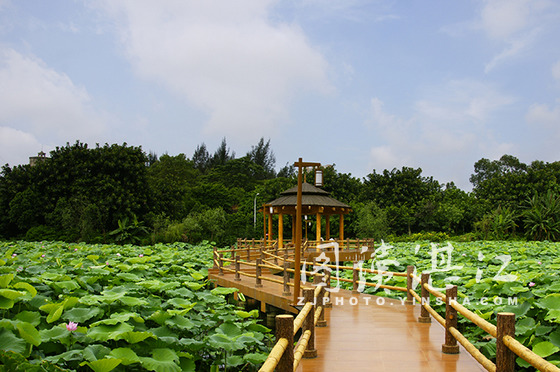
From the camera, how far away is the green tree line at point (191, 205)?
83.5ft

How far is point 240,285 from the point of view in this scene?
10773mm

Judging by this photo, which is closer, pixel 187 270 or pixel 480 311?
pixel 480 311

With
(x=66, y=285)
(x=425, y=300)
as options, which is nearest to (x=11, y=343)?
(x=66, y=285)

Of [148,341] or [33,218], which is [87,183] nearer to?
[33,218]

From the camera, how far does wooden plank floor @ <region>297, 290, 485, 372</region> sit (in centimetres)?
455

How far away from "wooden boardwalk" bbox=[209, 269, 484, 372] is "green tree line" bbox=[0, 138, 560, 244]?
18664 mm

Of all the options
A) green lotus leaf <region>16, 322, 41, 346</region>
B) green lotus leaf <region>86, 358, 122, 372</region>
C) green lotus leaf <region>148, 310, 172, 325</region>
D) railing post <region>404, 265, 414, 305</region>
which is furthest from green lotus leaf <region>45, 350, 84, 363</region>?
railing post <region>404, 265, 414, 305</region>

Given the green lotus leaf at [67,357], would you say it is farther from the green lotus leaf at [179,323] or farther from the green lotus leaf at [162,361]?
the green lotus leaf at [179,323]

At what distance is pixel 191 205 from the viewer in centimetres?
3775

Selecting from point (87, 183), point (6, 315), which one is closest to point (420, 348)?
point (6, 315)

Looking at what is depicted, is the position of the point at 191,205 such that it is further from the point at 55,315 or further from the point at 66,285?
the point at 55,315

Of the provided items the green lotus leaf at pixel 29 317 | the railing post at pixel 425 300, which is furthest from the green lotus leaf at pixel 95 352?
the railing post at pixel 425 300

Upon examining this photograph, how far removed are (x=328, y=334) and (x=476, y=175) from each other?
65094 millimetres

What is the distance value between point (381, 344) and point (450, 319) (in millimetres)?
953
